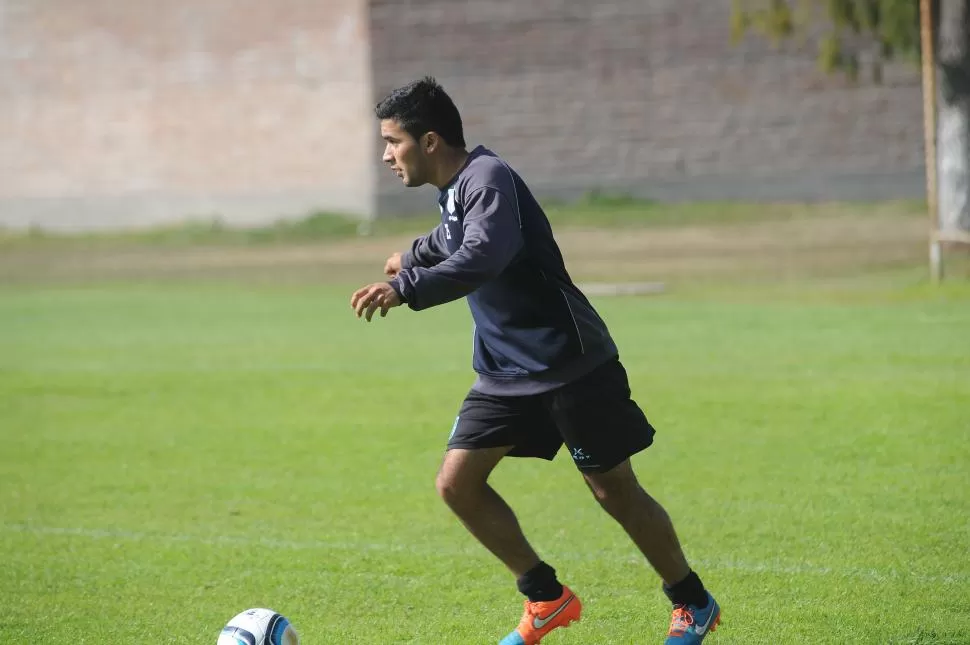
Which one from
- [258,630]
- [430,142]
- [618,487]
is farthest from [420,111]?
[258,630]

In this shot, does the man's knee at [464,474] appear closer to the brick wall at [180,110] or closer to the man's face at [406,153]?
the man's face at [406,153]

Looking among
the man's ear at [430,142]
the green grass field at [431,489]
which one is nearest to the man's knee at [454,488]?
the green grass field at [431,489]

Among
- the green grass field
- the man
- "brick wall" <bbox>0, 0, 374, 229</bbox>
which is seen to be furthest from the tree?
the man

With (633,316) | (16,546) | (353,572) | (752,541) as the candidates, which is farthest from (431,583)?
(633,316)

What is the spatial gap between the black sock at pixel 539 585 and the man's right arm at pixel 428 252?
1.26 metres

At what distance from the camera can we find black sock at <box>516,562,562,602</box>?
17.7ft

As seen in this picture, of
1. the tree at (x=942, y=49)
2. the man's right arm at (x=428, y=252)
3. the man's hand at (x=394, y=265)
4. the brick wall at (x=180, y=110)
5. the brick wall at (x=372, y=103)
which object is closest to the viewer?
the man's right arm at (x=428, y=252)

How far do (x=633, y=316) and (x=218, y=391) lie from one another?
20.6 ft

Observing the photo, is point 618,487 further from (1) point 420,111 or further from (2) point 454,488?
(1) point 420,111

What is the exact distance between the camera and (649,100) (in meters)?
32.4

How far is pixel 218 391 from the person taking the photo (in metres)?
12.6

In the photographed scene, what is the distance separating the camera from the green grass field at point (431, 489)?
5977 mm

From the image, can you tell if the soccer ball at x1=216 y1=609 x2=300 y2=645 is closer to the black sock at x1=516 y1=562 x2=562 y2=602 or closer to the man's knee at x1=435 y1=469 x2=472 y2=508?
the man's knee at x1=435 y1=469 x2=472 y2=508

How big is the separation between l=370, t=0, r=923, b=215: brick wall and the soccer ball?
27.7 metres
